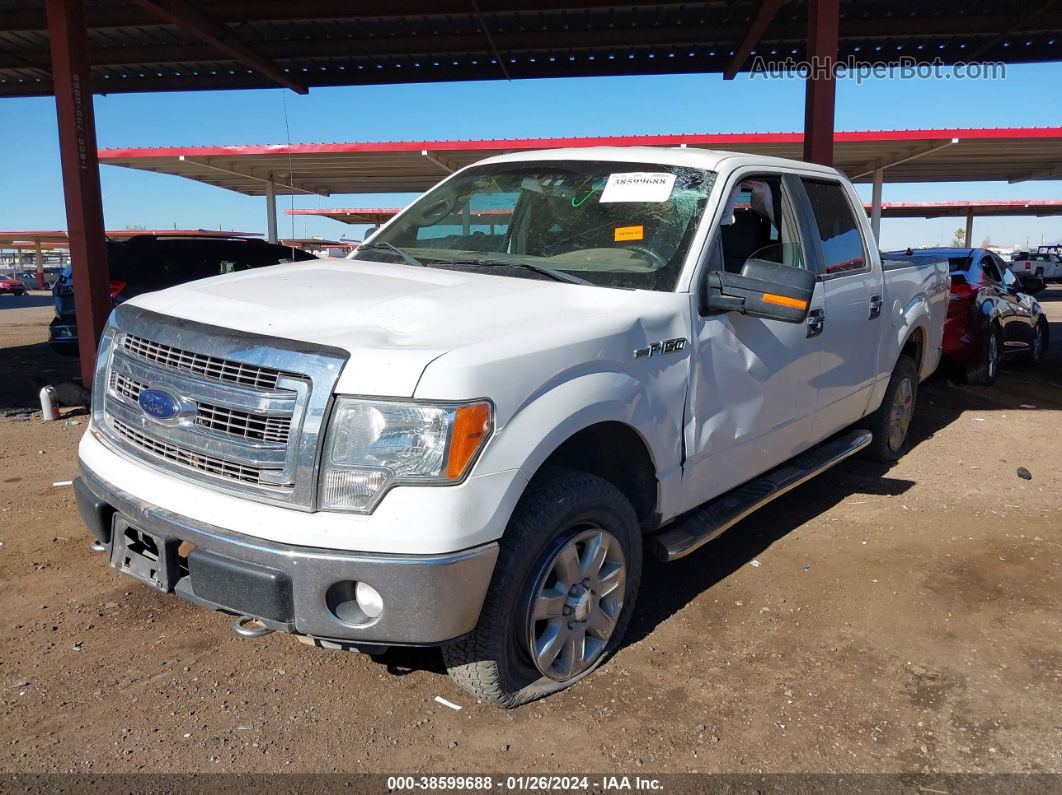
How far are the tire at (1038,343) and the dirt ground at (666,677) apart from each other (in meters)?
7.26

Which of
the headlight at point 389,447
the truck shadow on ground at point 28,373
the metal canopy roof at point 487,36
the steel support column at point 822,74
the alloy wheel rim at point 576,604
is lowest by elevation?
the truck shadow on ground at point 28,373

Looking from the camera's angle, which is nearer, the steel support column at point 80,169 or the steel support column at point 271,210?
the steel support column at point 80,169

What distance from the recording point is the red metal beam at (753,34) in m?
8.88

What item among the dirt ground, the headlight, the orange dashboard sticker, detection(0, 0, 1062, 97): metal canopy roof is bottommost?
the dirt ground

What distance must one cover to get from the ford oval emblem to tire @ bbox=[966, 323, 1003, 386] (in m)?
8.88

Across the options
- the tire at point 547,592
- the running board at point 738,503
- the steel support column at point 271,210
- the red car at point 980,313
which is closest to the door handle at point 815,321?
the running board at point 738,503

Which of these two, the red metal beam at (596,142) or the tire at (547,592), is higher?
the red metal beam at (596,142)

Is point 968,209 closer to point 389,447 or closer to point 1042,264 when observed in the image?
point 1042,264

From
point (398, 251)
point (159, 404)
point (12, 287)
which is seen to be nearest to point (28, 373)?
point (398, 251)

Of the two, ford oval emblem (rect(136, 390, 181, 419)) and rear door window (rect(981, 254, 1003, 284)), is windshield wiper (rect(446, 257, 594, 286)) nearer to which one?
ford oval emblem (rect(136, 390, 181, 419))

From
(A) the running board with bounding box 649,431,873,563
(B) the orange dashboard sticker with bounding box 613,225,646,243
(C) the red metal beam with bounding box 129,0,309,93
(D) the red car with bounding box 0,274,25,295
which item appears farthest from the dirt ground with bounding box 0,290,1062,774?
(D) the red car with bounding box 0,274,25,295

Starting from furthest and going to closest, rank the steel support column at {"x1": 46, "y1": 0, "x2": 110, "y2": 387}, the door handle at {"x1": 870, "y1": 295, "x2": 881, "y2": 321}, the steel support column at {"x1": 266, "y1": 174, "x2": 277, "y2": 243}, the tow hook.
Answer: the steel support column at {"x1": 266, "y1": 174, "x2": 277, "y2": 243} → the steel support column at {"x1": 46, "y1": 0, "x2": 110, "y2": 387} → the door handle at {"x1": 870, "y1": 295, "x2": 881, "y2": 321} → the tow hook

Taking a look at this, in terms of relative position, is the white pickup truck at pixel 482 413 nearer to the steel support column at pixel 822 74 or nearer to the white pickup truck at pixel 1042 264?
the steel support column at pixel 822 74

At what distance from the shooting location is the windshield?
336 cm
